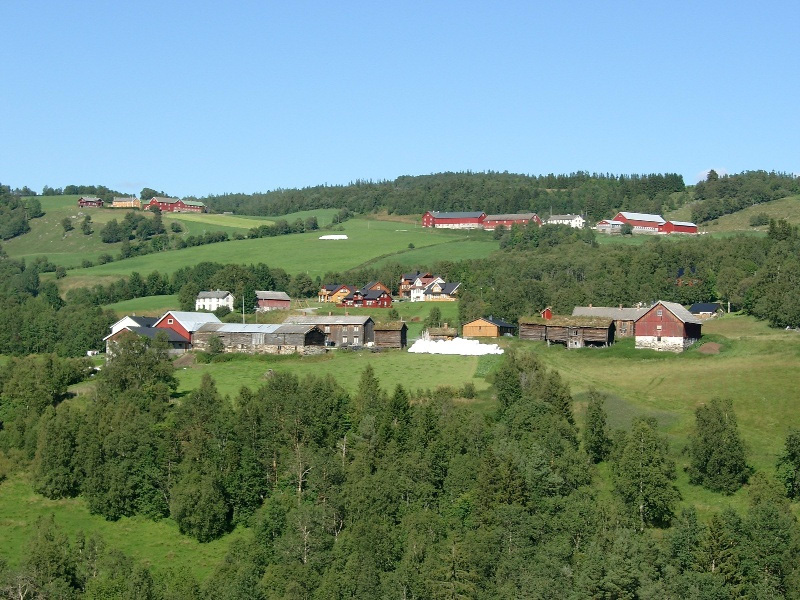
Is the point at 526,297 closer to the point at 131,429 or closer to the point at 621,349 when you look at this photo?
the point at 621,349

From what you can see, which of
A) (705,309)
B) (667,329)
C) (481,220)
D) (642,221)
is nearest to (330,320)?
(667,329)

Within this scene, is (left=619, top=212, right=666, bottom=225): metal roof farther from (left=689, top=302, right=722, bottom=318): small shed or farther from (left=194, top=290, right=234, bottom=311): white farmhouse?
(left=194, top=290, right=234, bottom=311): white farmhouse

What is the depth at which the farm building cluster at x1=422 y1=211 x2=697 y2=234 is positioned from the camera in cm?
15150

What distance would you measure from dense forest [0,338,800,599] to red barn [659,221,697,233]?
3528 inches

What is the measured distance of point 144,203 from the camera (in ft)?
637

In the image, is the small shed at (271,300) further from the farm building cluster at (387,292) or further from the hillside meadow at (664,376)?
the hillside meadow at (664,376)

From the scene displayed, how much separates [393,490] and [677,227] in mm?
107480

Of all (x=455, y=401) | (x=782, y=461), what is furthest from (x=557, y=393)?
(x=782, y=461)

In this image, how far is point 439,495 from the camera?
53.5 meters

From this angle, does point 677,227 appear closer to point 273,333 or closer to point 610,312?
point 610,312

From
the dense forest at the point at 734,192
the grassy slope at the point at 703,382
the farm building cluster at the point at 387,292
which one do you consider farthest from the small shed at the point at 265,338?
the dense forest at the point at 734,192

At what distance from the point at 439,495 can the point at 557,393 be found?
1081 centimetres

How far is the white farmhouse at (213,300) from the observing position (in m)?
108

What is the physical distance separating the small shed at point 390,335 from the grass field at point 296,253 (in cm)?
4069
